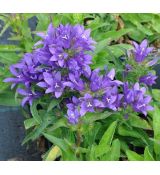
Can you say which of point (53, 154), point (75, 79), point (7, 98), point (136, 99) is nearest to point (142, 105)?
point (136, 99)

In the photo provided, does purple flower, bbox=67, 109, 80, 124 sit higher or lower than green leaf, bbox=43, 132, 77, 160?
higher

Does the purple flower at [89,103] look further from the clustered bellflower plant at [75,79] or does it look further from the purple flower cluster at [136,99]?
the purple flower cluster at [136,99]

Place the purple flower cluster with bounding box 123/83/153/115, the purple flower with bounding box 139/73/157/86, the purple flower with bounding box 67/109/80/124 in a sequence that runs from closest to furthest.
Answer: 1. the purple flower with bounding box 67/109/80/124
2. the purple flower cluster with bounding box 123/83/153/115
3. the purple flower with bounding box 139/73/157/86

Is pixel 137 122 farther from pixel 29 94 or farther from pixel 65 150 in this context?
pixel 29 94

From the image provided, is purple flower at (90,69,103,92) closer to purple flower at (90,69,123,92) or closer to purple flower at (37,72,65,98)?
purple flower at (90,69,123,92)

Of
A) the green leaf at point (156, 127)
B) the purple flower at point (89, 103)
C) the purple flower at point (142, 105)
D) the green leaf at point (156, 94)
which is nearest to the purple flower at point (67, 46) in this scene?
the purple flower at point (89, 103)

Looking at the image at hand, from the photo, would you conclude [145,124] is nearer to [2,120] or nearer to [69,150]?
[69,150]

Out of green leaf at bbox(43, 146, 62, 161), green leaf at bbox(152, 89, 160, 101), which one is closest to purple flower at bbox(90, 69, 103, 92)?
green leaf at bbox(43, 146, 62, 161)

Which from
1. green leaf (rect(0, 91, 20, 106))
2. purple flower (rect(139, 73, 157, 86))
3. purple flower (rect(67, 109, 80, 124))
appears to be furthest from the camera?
green leaf (rect(0, 91, 20, 106))
